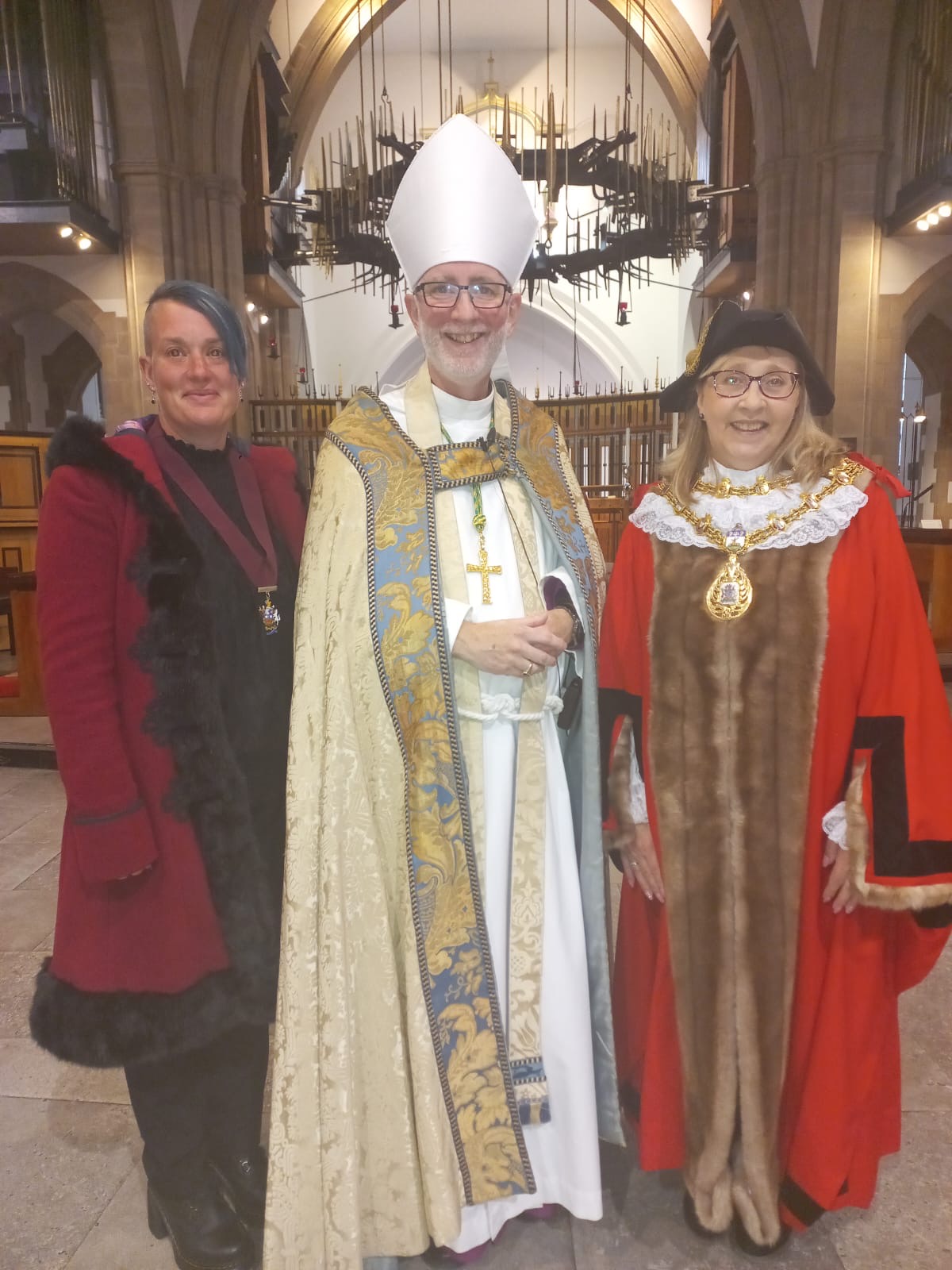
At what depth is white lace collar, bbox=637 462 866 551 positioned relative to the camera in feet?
4.98

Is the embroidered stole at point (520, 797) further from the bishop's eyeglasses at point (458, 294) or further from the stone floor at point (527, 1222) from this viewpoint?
the stone floor at point (527, 1222)

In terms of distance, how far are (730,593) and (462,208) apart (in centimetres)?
89

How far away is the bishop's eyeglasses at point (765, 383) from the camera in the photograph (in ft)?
5.03

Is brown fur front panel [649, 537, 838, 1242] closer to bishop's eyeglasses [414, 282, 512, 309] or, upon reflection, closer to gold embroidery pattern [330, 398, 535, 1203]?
gold embroidery pattern [330, 398, 535, 1203]

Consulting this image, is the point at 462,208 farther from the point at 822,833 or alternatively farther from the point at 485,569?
the point at 822,833

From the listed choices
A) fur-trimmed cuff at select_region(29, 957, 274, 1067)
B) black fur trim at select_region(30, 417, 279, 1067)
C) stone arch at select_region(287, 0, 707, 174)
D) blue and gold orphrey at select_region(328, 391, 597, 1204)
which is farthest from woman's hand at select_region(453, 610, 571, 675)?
stone arch at select_region(287, 0, 707, 174)

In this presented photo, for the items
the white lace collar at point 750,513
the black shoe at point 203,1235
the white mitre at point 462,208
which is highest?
the white mitre at point 462,208

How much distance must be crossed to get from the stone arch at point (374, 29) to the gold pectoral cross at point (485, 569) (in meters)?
12.3

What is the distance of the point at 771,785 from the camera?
61.7 inches

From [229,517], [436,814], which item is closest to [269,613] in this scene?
[229,517]

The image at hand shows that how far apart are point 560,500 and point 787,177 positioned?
23.8 feet

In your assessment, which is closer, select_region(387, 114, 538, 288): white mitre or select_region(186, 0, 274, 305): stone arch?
select_region(387, 114, 538, 288): white mitre

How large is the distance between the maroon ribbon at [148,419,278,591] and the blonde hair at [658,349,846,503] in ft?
2.61

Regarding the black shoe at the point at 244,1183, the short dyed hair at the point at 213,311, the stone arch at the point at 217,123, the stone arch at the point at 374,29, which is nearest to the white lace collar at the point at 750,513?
the short dyed hair at the point at 213,311
